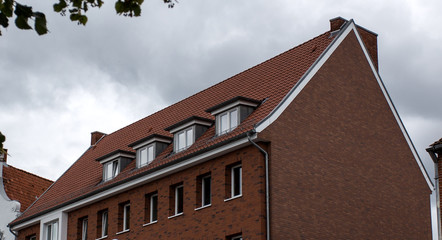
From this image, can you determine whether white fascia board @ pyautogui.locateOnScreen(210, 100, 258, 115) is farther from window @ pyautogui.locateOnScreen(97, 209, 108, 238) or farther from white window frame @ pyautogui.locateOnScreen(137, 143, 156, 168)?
window @ pyautogui.locateOnScreen(97, 209, 108, 238)

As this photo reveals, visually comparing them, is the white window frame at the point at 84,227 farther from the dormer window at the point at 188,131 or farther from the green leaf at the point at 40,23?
the green leaf at the point at 40,23

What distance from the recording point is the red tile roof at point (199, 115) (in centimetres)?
3069

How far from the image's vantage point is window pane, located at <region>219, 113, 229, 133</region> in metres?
30.5

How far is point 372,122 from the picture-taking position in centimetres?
3297

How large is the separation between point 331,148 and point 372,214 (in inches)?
113

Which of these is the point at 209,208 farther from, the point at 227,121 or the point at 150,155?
the point at 150,155

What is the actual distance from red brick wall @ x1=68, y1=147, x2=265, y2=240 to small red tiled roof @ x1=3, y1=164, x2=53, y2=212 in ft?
30.0

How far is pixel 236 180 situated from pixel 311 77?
175 inches

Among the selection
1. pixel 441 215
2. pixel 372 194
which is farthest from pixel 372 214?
pixel 441 215

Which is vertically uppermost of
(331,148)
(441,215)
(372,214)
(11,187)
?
(11,187)

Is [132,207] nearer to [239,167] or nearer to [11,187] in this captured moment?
[239,167]

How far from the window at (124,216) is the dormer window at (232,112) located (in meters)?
6.34

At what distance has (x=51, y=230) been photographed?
3875 centimetres

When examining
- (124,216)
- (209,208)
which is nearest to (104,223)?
(124,216)
